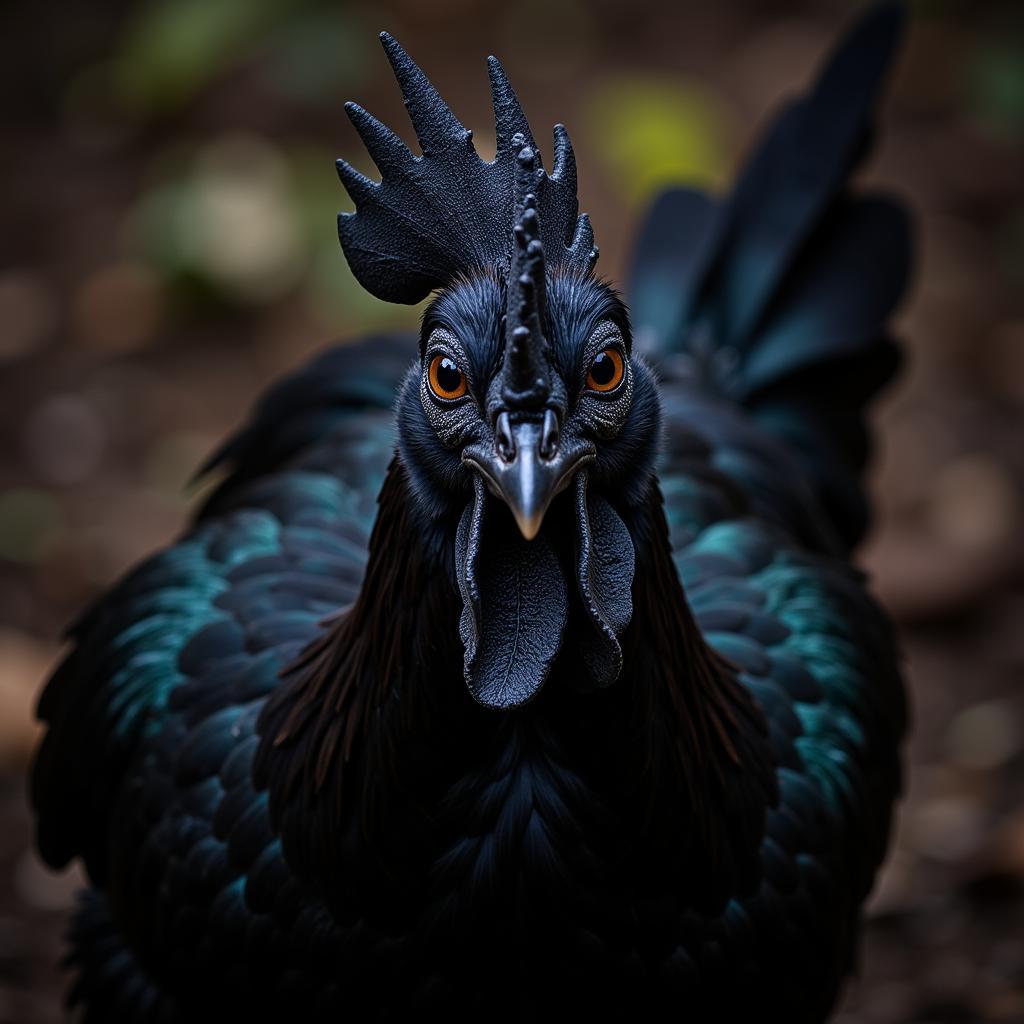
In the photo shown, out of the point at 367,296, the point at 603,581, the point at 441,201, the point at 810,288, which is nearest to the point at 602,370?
the point at 603,581

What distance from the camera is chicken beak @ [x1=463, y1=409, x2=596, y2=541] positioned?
2475 mm

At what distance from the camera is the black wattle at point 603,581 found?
268cm

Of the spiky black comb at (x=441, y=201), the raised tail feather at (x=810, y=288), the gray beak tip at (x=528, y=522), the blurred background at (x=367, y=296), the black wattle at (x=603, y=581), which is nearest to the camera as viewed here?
the gray beak tip at (x=528, y=522)

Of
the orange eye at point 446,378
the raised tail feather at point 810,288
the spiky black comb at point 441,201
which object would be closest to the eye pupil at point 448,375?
the orange eye at point 446,378

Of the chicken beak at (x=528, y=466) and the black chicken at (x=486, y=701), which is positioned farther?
the black chicken at (x=486, y=701)

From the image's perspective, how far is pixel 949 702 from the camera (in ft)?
21.4

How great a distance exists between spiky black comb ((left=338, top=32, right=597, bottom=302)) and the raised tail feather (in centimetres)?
207

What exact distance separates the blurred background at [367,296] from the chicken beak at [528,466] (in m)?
3.34

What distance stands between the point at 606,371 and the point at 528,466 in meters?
0.31

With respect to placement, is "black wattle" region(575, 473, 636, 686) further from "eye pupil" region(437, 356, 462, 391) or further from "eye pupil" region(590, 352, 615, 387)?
"eye pupil" region(437, 356, 462, 391)

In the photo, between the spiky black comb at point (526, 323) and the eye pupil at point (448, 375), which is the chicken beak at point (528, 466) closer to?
the spiky black comb at point (526, 323)

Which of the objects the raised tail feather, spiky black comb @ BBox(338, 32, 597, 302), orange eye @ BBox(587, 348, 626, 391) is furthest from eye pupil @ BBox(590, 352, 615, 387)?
the raised tail feather

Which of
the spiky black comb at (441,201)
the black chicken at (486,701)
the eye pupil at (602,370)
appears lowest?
the black chicken at (486,701)

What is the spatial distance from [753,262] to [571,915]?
2.72 m
